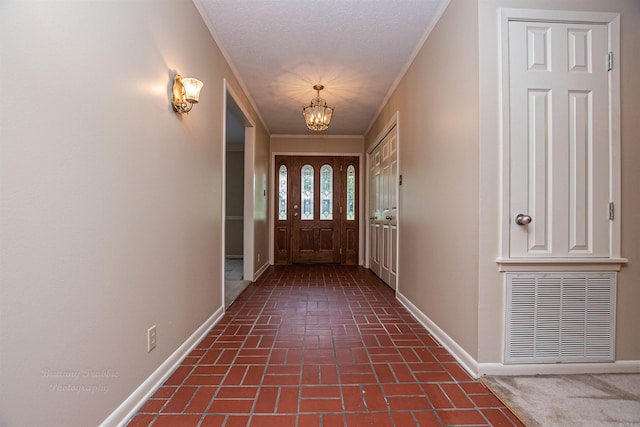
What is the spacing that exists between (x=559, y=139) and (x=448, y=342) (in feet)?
4.80

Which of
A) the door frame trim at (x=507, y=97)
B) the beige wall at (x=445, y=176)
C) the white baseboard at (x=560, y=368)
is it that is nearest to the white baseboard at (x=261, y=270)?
the beige wall at (x=445, y=176)

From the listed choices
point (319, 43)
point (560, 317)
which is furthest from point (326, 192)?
point (560, 317)

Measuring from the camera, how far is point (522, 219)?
6.00 feet

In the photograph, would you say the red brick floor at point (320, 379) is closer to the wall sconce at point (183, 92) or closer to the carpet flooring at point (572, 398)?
the carpet flooring at point (572, 398)

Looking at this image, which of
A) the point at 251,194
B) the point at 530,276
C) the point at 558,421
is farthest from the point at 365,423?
the point at 251,194

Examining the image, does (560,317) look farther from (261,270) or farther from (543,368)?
(261,270)

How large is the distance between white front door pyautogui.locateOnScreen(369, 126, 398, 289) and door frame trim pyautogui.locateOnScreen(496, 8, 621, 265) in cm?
190

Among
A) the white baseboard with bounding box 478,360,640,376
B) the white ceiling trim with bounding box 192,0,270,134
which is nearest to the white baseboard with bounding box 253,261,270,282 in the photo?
the white ceiling trim with bounding box 192,0,270,134

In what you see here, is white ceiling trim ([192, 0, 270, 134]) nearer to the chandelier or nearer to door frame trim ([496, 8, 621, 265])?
the chandelier

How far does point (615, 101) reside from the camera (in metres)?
1.89

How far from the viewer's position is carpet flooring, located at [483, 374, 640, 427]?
1459 mm

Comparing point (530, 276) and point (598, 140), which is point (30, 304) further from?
point (598, 140)

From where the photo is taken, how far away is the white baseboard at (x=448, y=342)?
189 centimetres

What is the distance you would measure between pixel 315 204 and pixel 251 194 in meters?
1.78
